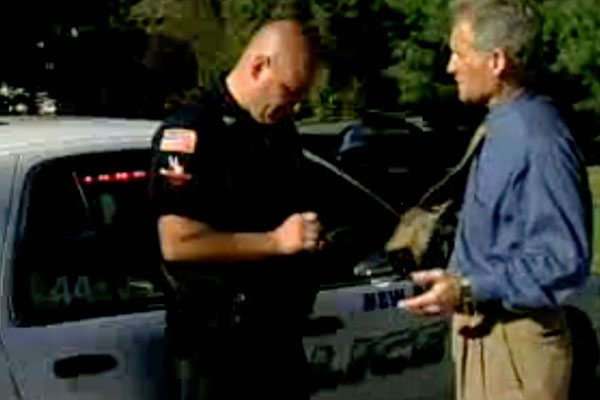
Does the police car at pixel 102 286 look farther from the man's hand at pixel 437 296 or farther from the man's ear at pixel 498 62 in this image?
the man's ear at pixel 498 62

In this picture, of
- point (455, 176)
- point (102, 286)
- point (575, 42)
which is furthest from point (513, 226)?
point (575, 42)

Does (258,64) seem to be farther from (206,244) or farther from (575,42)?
(575,42)

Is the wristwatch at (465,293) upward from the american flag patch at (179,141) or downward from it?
downward

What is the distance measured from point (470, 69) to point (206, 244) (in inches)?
31.6

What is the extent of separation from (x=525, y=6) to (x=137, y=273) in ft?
4.85

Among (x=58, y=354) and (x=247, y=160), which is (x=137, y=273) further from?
(x=247, y=160)

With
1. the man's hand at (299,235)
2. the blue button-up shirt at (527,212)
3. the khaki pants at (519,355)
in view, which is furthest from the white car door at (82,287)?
the blue button-up shirt at (527,212)

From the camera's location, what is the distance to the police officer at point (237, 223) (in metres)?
4.47

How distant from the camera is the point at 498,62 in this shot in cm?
427

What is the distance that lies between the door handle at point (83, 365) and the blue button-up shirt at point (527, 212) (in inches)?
46.4

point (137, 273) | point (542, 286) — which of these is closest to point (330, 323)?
point (137, 273)

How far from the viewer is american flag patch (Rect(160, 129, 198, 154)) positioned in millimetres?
4484

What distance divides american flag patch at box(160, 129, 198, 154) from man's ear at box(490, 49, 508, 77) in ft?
2.60

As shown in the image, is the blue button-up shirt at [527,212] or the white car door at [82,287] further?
the white car door at [82,287]
